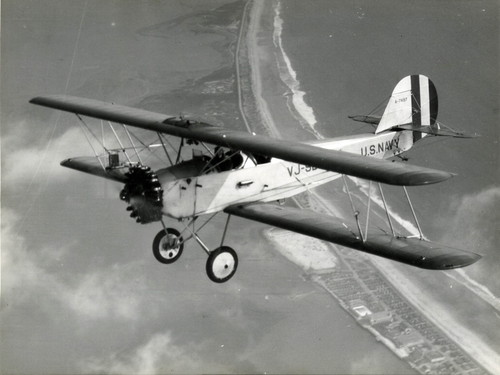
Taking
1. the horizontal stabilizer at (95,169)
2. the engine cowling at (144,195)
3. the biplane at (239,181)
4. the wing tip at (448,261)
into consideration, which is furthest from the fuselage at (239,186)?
the wing tip at (448,261)

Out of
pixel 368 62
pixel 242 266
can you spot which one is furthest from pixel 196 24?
pixel 242 266

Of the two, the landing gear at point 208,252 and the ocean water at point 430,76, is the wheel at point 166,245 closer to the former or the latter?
the landing gear at point 208,252

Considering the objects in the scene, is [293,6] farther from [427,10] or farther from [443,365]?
[443,365]

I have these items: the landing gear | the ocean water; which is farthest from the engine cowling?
the ocean water

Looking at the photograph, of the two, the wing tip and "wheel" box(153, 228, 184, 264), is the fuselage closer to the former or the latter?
"wheel" box(153, 228, 184, 264)

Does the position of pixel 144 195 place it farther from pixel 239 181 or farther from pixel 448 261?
pixel 448 261

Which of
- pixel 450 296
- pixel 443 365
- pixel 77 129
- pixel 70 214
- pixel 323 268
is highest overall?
pixel 77 129
